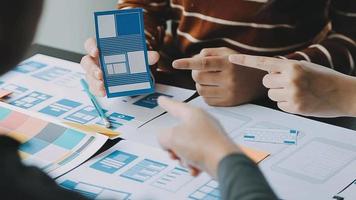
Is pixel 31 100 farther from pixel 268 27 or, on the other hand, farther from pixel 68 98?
pixel 268 27

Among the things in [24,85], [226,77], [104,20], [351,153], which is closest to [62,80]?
[24,85]

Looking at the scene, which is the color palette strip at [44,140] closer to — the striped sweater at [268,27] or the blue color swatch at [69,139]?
the blue color swatch at [69,139]

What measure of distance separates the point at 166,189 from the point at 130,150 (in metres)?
0.14

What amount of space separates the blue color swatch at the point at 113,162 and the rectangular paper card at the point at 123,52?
0.19m

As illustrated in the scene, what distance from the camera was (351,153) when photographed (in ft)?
3.47

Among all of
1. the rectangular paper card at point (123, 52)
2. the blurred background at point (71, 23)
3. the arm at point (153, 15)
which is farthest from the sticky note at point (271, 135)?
the blurred background at point (71, 23)

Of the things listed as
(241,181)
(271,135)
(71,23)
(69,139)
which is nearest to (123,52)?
(69,139)

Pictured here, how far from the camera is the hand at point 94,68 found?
123cm

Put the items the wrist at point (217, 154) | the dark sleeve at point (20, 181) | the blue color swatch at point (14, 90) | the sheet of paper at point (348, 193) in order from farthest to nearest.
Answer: the blue color swatch at point (14, 90) → the sheet of paper at point (348, 193) → the wrist at point (217, 154) → the dark sleeve at point (20, 181)

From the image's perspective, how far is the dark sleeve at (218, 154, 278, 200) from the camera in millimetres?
698

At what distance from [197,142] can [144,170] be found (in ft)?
0.84

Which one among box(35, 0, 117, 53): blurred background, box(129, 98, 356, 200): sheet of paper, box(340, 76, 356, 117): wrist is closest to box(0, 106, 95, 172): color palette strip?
box(129, 98, 356, 200): sheet of paper

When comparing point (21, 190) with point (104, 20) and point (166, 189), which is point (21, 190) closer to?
point (166, 189)

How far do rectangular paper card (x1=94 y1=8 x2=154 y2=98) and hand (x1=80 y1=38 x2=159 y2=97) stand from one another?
2 centimetres
